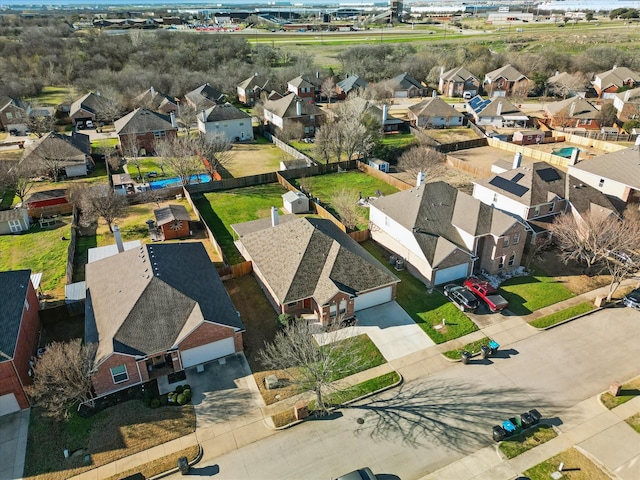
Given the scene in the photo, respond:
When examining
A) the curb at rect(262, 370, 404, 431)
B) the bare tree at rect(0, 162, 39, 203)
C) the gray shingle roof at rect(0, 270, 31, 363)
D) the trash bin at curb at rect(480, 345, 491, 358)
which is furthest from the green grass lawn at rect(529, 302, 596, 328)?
the bare tree at rect(0, 162, 39, 203)

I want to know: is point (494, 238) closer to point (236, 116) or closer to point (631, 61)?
point (236, 116)

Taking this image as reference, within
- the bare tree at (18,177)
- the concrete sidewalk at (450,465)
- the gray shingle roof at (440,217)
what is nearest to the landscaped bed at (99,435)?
the concrete sidewalk at (450,465)

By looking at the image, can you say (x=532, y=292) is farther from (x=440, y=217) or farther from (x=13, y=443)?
(x=13, y=443)

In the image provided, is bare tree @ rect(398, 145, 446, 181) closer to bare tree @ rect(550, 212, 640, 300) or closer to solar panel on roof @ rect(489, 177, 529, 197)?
solar panel on roof @ rect(489, 177, 529, 197)

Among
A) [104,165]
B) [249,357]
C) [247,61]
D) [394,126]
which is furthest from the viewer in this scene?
[247,61]

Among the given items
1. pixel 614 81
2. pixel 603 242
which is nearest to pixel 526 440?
pixel 603 242

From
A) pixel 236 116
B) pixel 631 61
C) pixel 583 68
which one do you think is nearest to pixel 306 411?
pixel 236 116
